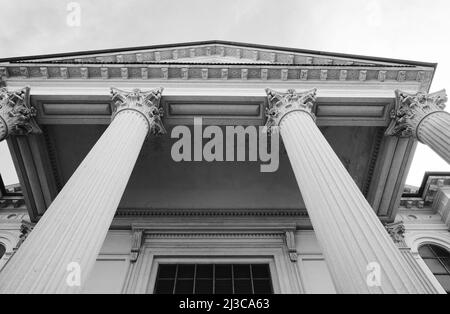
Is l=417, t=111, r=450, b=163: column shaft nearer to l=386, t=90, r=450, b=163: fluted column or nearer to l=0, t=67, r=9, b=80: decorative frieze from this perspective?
l=386, t=90, r=450, b=163: fluted column

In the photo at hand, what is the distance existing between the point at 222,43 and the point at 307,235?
10528mm

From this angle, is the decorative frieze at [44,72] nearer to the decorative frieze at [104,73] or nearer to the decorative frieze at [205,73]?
the decorative frieze at [104,73]

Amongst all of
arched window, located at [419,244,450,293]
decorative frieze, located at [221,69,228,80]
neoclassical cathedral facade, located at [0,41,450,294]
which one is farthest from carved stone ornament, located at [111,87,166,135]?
arched window, located at [419,244,450,293]

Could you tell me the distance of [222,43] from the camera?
16.5 metres

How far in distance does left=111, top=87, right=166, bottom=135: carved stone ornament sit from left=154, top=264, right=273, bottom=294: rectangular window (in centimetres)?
529

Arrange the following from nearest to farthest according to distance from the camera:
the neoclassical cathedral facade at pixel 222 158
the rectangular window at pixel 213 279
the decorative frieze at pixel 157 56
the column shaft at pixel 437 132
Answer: the column shaft at pixel 437 132 < the neoclassical cathedral facade at pixel 222 158 < the rectangular window at pixel 213 279 < the decorative frieze at pixel 157 56

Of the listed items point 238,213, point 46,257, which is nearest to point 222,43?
point 238,213

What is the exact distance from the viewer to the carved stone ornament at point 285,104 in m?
10.0

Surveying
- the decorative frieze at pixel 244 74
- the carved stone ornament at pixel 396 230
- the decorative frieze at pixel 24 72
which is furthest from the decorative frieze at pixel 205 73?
the carved stone ornament at pixel 396 230

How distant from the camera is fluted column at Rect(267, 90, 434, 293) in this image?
4852 mm

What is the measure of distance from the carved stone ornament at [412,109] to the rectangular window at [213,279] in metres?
6.92

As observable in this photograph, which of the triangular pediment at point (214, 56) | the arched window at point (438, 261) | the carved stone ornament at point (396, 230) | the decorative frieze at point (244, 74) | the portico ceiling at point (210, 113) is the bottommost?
the arched window at point (438, 261)

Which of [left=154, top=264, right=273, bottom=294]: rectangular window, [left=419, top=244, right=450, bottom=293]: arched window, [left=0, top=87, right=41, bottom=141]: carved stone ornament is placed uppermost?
[left=0, top=87, right=41, bottom=141]: carved stone ornament
